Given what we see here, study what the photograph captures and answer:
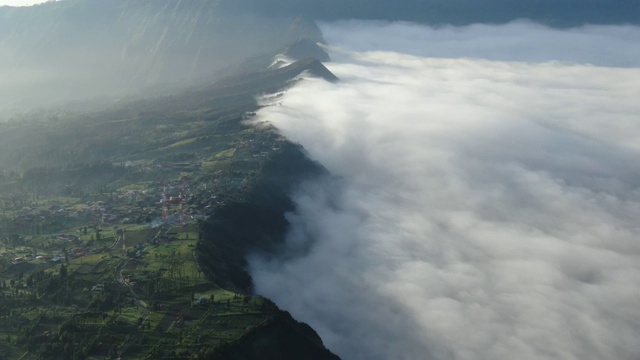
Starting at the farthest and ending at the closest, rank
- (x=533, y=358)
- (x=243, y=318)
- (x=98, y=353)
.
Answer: (x=533, y=358), (x=243, y=318), (x=98, y=353)

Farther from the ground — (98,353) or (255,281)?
(98,353)

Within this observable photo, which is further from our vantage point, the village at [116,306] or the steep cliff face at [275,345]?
the village at [116,306]

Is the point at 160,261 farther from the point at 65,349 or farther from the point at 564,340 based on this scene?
the point at 564,340

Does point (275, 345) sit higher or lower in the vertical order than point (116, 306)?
higher

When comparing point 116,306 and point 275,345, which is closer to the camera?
point 275,345

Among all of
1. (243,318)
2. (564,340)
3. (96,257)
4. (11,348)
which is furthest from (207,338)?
(564,340)

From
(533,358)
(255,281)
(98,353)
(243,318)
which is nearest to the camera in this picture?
(98,353)

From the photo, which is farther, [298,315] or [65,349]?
[298,315]

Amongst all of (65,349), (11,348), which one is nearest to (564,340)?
(65,349)

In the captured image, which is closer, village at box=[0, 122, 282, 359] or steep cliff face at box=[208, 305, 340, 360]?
steep cliff face at box=[208, 305, 340, 360]
